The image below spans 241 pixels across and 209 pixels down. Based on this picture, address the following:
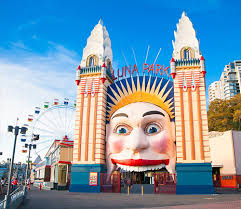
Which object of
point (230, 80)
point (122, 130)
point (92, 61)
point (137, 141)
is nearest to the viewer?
point (137, 141)

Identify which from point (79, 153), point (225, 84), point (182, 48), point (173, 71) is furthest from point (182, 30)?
point (225, 84)

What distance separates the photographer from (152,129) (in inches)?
963

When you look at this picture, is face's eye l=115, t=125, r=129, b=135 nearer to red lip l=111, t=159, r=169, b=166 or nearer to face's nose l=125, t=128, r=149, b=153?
face's nose l=125, t=128, r=149, b=153

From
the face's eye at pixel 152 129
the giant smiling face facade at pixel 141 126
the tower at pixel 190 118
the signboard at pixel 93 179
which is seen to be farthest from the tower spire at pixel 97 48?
the signboard at pixel 93 179

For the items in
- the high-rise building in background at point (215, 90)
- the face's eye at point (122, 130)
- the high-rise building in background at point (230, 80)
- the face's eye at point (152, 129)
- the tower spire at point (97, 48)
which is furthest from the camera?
the high-rise building in background at point (215, 90)

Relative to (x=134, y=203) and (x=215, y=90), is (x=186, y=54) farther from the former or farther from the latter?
(x=215, y=90)

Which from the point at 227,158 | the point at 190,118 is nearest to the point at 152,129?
the point at 190,118

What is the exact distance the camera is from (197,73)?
25.3 m

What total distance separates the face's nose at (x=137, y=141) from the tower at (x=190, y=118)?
315cm

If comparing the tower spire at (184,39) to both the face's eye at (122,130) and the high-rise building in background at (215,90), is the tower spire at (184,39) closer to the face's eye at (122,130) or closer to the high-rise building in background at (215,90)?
the face's eye at (122,130)

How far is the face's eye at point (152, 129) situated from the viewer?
80.1 feet

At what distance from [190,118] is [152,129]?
3.73 m

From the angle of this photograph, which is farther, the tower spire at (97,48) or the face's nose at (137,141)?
the tower spire at (97,48)

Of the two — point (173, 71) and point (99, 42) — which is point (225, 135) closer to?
point (173, 71)
